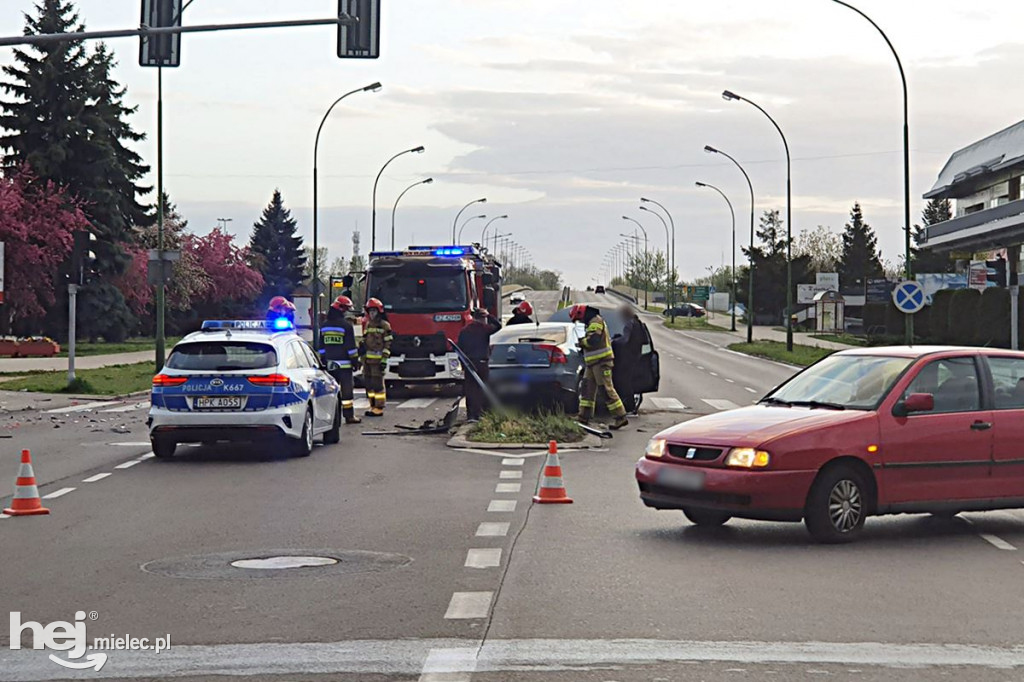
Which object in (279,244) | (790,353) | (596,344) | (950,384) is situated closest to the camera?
(950,384)

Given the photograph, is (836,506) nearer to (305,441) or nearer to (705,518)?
(705,518)

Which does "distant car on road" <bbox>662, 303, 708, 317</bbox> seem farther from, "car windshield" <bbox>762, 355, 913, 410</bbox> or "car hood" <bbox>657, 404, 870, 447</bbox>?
"car hood" <bbox>657, 404, 870, 447</bbox>

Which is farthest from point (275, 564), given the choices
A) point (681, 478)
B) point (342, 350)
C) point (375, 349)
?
point (375, 349)

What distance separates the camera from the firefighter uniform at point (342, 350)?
22.8m

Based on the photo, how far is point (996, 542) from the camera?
35.7ft

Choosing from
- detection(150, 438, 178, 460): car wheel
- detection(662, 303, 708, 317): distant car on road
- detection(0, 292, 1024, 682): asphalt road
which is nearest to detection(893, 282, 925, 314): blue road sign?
detection(0, 292, 1024, 682): asphalt road

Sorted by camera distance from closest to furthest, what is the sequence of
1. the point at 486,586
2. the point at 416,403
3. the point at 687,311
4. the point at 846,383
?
the point at 486,586 < the point at 846,383 < the point at 416,403 < the point at 687,311

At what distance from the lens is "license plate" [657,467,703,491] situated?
416 inches

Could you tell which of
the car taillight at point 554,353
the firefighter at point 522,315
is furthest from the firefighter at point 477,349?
the firefighter at point 522,315

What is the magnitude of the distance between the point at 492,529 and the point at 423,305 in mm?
18184

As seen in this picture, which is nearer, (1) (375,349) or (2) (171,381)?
(2) (171,381)

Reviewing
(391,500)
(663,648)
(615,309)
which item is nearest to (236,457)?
(391,500)

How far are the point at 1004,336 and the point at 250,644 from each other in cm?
4760

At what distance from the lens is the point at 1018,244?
78.4 metres
